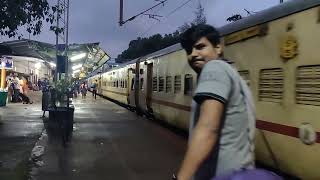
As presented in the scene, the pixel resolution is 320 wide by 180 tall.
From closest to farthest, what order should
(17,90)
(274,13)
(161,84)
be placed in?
(274,13) → (161,84) → (17,90)

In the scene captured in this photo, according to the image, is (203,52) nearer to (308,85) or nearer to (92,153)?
(308,85)

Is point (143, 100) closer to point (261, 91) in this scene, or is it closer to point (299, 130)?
point (261, 91)

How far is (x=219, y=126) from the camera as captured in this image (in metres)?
3.21

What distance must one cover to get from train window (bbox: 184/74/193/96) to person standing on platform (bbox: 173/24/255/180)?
38.1ft

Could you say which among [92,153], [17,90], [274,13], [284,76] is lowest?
[92,153]

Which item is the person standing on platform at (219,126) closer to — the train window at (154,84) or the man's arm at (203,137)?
the man's arm at (203,137)

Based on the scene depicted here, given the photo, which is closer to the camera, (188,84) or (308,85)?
(308,85)

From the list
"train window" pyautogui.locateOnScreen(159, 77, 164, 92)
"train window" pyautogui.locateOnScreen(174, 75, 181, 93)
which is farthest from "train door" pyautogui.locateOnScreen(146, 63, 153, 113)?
"train window" pyautogui.locateOnScreen(174, 75, 181, 93)

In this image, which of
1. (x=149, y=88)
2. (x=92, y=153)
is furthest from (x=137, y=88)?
(x=92, y=153)

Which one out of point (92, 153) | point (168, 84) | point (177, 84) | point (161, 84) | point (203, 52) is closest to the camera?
point (203, 52)

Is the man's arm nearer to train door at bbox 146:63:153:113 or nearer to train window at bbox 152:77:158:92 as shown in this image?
train window at bbox 152:77:158:92

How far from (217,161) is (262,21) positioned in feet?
20.7

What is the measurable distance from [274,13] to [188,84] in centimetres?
670

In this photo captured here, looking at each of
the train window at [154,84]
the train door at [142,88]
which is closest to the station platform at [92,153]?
the train window at [154,84]
